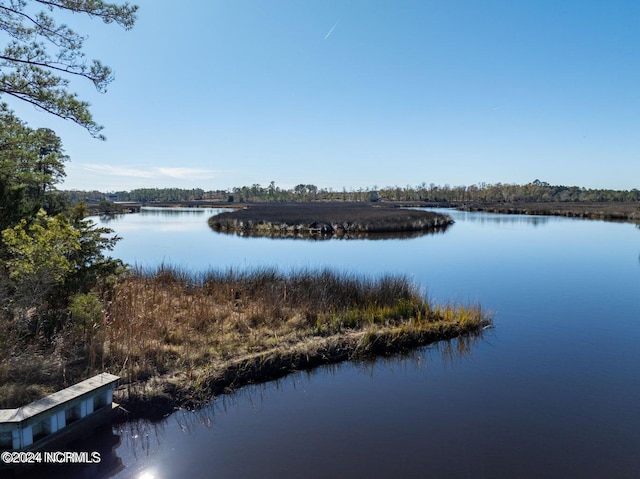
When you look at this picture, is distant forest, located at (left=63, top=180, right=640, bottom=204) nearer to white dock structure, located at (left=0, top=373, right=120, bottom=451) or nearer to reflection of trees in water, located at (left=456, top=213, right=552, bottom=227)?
reflection of trees in water, located at (left=456, top=213, right=552, bottom=227)

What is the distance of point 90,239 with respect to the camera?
26.6 feet

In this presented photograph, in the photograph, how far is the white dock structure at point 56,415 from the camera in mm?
4777

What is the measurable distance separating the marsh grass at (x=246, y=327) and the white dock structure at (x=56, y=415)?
72cm

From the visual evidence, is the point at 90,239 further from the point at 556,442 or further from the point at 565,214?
the point at 565,214

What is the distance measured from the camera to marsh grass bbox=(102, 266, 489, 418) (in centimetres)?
732

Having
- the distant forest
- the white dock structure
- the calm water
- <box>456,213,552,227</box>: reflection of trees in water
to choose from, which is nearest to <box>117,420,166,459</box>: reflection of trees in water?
the calm water

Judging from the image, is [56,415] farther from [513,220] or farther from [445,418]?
[513,220]

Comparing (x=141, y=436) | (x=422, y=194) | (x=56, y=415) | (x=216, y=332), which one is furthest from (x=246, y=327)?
(x=422, y=194)

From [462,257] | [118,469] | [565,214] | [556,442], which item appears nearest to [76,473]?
[118,469]

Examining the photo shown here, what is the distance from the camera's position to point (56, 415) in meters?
5.18

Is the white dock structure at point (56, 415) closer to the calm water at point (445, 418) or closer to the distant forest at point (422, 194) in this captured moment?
the calm water at point (445, 418)

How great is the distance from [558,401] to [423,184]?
175 m

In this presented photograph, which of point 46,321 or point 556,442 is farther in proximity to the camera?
point 46,321

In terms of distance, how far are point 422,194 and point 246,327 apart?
156840 millimetres
